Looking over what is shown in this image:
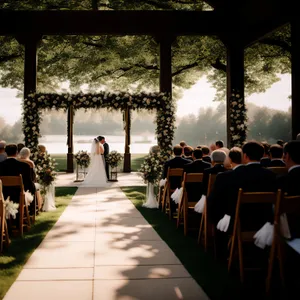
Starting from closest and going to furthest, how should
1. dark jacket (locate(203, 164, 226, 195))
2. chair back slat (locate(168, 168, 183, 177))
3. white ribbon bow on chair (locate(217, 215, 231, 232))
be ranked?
white ribbon bow on chair (locate(217, 215, 231, 232))
dark jacket (locate(203, 164, 226, 195))
chair back slat (locate(168, 168, 183, 177))

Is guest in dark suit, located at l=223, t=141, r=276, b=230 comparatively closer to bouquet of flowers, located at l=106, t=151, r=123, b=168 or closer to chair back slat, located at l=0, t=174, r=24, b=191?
chair back slat, located at l=0, t=174, r=24, b=191

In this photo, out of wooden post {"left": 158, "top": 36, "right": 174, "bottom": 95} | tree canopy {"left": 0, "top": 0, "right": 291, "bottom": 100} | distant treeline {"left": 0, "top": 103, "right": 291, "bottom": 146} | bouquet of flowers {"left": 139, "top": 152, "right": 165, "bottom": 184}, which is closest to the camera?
bouquet of flowers {"left": 139, "top": 152, "right": 165, "bottom": 184}

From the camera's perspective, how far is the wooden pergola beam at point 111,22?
1413 centimetres

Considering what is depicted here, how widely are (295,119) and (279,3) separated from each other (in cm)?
313

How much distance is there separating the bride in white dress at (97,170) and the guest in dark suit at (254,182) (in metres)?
11.6

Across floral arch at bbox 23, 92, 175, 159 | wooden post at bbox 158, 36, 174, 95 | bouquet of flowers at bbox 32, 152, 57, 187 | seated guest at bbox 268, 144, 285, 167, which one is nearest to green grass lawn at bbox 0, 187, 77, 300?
bouquet of flowers at bbox 32, 152, 57, 187

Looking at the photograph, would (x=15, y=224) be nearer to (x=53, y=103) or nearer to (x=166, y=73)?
(x=53, y=103)

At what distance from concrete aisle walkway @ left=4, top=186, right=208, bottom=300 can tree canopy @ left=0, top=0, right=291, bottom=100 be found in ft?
42.0

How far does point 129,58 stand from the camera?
21125 mm

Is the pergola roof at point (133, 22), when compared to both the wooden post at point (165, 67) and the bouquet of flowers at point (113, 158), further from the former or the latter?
the bouquet of flowers at point (113, 158)

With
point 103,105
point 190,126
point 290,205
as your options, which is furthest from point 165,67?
point 190,126

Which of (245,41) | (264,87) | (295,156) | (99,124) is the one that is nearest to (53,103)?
(245,41)

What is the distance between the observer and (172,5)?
63.4ft

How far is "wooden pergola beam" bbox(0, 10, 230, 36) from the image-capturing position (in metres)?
14.1
